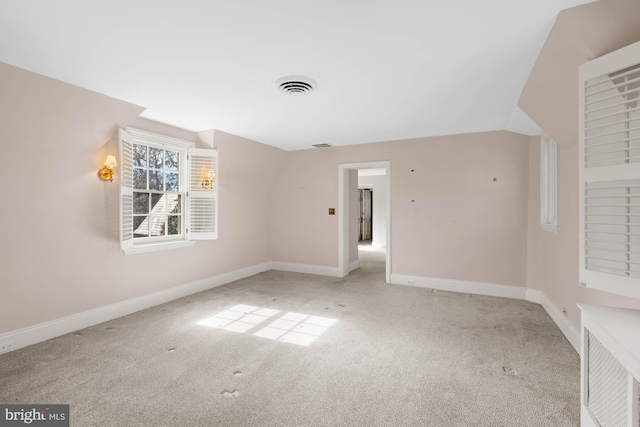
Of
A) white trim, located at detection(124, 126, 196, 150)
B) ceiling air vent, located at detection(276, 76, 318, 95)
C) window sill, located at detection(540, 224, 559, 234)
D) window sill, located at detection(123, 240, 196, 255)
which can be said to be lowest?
window sill, located at detection(123, 240, 196, 255)

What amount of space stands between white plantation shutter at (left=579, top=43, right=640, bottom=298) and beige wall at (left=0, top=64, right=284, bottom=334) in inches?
161

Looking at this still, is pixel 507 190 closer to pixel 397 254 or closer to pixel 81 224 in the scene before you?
pixel 397 254

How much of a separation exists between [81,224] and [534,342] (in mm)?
4995

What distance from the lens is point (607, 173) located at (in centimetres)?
159

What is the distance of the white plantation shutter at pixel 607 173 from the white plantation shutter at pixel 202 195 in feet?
13.9

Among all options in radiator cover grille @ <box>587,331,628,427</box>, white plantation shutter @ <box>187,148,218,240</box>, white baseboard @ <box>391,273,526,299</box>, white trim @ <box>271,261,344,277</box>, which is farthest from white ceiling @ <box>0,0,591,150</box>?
white trim @ <box>271,261,344,277</box>

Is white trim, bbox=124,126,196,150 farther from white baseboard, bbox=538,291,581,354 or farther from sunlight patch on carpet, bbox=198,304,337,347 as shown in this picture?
white baseboard, bbox=538,291,581,354

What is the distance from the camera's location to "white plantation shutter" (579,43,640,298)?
4.93 ft

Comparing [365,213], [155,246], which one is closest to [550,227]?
[155,246]

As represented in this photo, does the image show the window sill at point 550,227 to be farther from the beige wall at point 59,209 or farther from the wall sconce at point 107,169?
the wall sconce at point 107,169

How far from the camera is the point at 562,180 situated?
3.30 meters

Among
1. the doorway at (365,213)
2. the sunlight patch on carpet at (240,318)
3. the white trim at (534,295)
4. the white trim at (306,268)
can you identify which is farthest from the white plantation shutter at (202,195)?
the doorway at (365,213)

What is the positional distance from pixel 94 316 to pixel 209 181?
2.22 meters

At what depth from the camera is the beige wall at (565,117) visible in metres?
1.68
